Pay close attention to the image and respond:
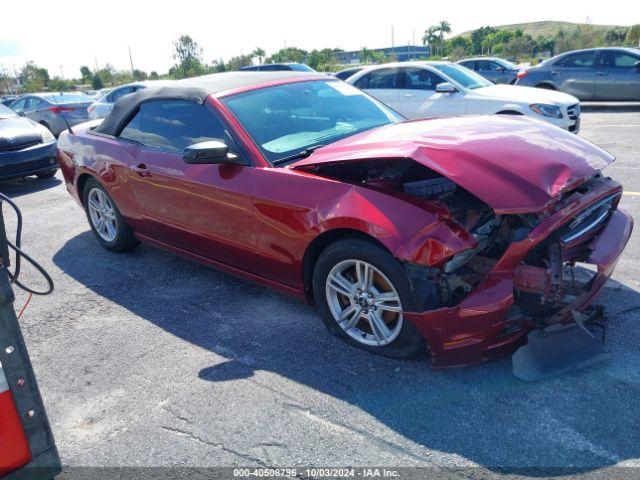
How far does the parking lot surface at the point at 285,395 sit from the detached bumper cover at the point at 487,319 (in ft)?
0.63

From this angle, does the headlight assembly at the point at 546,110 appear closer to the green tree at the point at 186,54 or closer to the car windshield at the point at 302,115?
the car windshield at the point at 302,115

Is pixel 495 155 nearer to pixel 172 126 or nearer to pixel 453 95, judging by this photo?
pixel 172 126

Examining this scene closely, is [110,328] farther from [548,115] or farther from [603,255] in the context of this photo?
[548,115]

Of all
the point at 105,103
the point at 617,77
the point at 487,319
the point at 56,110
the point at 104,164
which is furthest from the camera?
the point at 56,110

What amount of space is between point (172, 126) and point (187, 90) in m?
0.32

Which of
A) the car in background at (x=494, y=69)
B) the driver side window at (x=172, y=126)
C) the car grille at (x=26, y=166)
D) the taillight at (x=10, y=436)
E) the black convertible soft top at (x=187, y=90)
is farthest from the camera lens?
the car in background at (x=494, y=69)

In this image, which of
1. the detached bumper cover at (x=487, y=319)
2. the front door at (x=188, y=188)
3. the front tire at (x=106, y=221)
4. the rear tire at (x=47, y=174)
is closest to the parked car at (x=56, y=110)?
the rear tire at (x=47, y=174)

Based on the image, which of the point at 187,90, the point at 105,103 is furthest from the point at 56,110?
the point at 187,90

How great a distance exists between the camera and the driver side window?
4043mm

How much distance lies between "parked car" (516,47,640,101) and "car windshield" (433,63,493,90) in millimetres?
4944

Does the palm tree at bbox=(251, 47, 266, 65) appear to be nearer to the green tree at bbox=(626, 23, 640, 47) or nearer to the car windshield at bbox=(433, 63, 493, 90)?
the green tree at bbox=(626, 23, 640, 47)

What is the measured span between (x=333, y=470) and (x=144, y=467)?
2.95 feet

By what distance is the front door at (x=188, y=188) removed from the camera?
3.75 metres

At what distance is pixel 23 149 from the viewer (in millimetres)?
8758
